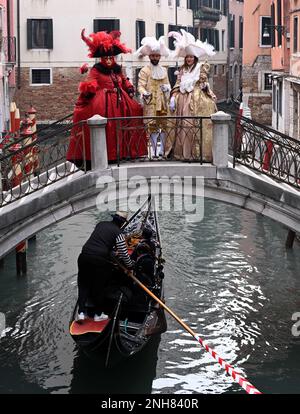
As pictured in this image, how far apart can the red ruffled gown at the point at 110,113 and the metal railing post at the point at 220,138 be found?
2.04 ft

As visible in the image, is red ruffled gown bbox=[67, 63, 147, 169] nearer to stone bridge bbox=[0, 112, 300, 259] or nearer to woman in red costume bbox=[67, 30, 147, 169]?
woman in red costume bbox=[67, 30, 147, 169]

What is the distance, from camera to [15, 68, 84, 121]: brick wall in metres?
24.2

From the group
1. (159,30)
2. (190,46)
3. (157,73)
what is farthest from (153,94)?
(159,30)

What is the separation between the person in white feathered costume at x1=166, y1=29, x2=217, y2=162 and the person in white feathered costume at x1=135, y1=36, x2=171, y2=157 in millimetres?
111

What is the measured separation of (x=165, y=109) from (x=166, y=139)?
0.96 ft

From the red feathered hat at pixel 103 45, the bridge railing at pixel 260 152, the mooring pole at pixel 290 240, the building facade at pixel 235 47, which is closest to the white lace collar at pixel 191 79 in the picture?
the bridge railing at pixel 260 152

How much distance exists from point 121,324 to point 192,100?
1928 millimetres

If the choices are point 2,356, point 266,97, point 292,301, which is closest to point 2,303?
point 2,356

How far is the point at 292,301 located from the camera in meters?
9.25

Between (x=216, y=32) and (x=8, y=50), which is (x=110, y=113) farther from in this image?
(x=216, y=32)

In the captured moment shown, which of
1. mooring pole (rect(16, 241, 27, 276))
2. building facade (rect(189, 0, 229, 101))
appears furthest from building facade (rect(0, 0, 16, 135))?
building facade (rect(189, 0, 229, 101))

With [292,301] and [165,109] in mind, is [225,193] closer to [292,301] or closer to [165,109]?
[165,109]

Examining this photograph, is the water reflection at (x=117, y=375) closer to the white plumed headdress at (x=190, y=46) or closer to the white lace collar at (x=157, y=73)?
the white lace collar at (x=157, y=73)
